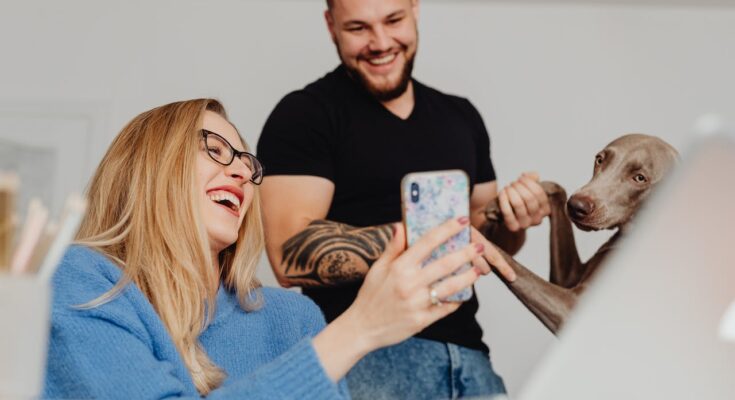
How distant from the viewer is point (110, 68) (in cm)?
258

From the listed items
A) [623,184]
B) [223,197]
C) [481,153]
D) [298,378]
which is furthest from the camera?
[481,153]

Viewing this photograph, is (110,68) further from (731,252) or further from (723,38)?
(731,252)

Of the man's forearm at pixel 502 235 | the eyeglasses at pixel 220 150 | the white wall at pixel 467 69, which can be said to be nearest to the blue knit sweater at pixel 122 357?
the eyeglasses at pixel 220 150

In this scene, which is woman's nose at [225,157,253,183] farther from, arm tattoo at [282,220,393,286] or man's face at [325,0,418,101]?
man's face at [325,0,418,101]

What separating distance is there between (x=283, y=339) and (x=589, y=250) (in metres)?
0.90

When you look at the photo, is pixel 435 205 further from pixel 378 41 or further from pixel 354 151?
pixel 378 41

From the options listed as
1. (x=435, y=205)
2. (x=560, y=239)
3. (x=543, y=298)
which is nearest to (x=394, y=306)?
(x=435, y=205)

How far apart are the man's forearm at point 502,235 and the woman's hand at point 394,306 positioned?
0.81m

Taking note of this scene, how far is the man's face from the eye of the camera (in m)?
2.04

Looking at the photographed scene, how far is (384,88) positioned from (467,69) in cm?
65

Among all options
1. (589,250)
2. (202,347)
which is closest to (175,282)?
(202,347)

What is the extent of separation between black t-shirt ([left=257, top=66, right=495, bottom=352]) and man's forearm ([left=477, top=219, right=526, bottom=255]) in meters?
0.14

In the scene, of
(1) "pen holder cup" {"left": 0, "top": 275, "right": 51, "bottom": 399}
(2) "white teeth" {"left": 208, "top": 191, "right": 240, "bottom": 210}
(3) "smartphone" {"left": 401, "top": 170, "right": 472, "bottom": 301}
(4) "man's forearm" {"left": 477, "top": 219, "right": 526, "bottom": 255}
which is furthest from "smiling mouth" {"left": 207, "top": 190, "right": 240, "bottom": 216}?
(1) "pen holder cup" {"left": 0, "top": 275, "right": 51, "bottom": 399}

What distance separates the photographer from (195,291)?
1416 mm
